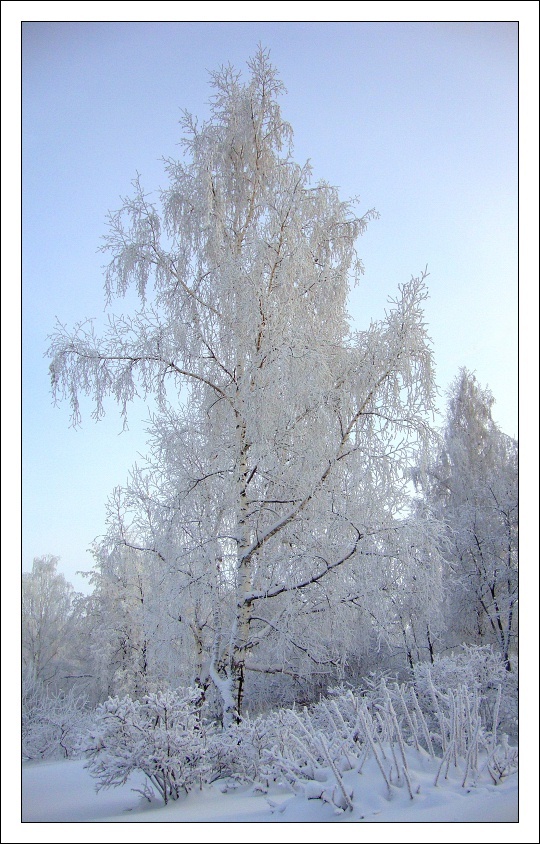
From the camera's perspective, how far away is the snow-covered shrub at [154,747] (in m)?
2.83

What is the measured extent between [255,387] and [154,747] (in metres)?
2.44

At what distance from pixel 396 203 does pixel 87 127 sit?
2.75 metres

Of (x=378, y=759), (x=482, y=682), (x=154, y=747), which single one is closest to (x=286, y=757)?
(x=378, y=759)

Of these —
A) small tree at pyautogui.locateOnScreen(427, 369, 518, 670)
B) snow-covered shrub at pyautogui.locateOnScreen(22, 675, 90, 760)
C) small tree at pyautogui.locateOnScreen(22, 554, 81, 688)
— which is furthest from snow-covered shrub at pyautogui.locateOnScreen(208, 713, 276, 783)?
small tree at pyautogui.locateOnScreen(427, 369, 518, 670)

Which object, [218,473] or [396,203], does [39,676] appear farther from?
[396,203]

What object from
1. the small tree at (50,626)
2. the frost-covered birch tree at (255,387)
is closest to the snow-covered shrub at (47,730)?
the small tree at (50,626)

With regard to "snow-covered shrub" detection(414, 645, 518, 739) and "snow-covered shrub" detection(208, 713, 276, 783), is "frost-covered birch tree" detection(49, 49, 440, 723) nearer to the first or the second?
"snow-covered shrub" detection(414, 645, 518, 739)

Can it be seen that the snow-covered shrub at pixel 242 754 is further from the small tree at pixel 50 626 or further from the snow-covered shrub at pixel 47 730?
the small tree at pixel 50 626

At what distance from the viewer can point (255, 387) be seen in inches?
172

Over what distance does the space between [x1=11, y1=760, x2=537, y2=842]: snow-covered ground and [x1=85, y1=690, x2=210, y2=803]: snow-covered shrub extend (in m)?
0.13

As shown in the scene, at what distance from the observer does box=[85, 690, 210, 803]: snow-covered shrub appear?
283 cm

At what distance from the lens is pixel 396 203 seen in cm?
526

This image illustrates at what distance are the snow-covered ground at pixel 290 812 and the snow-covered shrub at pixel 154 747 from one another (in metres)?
0.13

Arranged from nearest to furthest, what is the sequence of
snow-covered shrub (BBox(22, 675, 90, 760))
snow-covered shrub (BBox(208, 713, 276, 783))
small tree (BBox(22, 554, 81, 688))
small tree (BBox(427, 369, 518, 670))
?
snow-covered shrub (BBox(208, 713, 276, 783)) → snow-covered shrub (BBox(22, 675, 90, 760)) → small tree (BBox(22, 554, 81, 688)) → small tree (BBox(427, 369, 518, 670))
